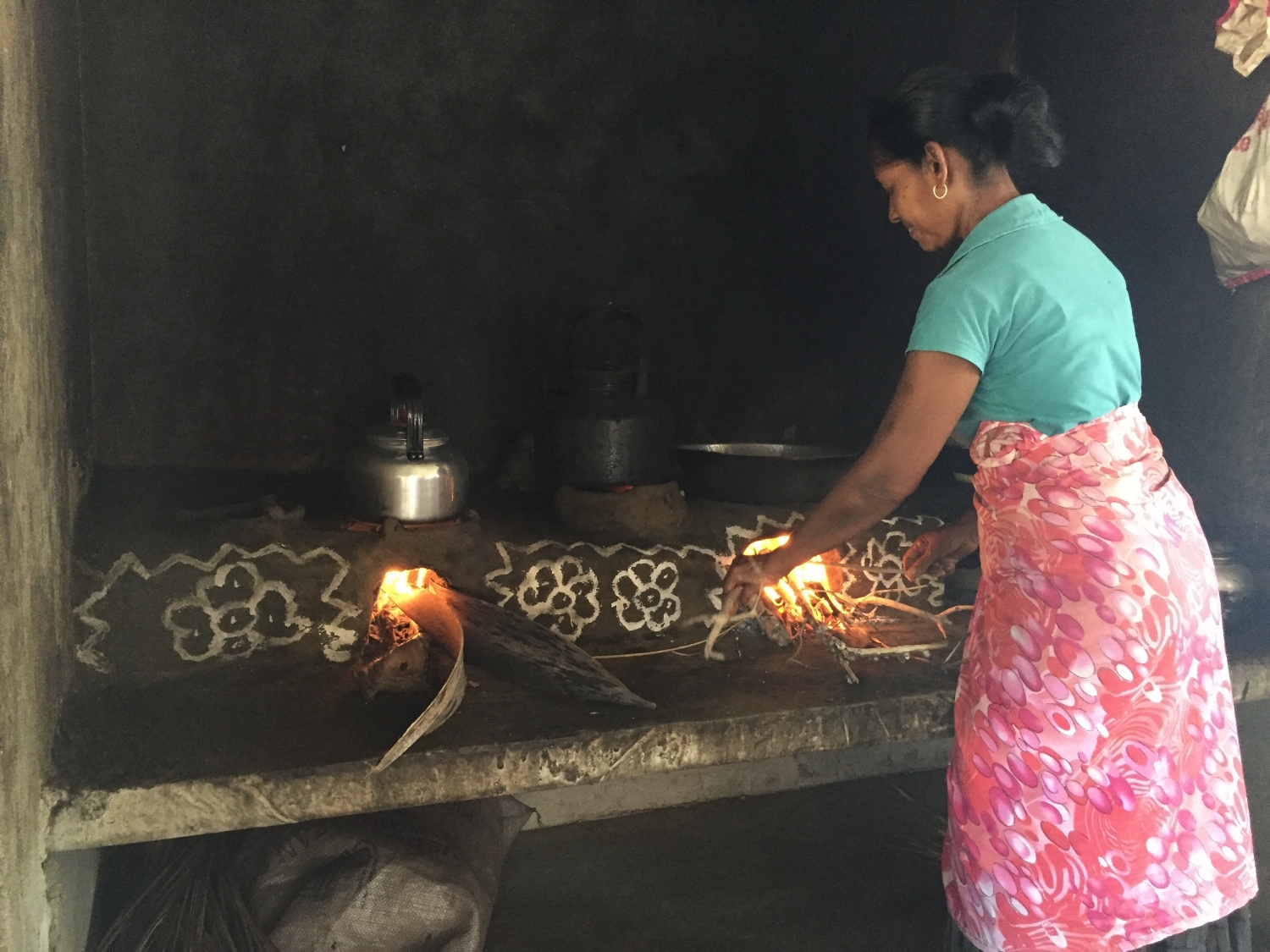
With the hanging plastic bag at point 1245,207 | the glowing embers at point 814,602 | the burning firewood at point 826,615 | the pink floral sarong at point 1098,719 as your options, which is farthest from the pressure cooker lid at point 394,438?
the hanging plastic bag at point 1245,207

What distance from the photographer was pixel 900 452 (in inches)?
69.7

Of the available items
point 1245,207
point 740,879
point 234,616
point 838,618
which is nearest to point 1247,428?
point 1245,207

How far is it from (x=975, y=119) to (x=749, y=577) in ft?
3.38

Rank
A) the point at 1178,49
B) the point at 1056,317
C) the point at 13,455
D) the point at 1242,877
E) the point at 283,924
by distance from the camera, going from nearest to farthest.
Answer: the point at 13,455 → the point at 1056,317 → the point at 1242,877 → the point at 283,924 → the point at 1178,49

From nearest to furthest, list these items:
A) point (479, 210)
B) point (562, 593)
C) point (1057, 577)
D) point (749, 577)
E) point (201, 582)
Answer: point (1057, 577) < point (749, 577) < point (201, 582) < point (562, 593) < point (479, 210)

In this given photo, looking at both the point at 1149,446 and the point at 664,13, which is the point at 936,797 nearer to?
the point at 1149,446

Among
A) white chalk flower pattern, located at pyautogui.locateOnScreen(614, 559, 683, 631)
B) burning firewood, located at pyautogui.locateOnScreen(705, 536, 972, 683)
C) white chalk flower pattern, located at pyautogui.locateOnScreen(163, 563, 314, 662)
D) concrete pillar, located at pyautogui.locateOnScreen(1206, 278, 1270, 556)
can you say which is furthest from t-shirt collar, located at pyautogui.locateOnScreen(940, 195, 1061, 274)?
white chalk flower pattern, located at pyautogui.locateOnScreen(163, 563, 314, 662)

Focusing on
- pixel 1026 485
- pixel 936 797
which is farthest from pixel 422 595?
pixel 936 797

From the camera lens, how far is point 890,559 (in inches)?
118

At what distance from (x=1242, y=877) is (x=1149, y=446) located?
89 centimetres

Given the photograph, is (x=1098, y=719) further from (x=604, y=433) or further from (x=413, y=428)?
(x=413, y=428)

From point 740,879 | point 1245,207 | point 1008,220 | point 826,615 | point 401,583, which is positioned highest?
point 1245,207

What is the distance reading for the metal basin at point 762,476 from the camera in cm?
280

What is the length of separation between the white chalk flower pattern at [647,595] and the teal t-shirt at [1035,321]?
1154 mm
